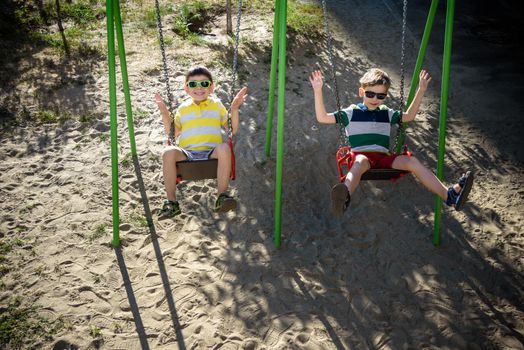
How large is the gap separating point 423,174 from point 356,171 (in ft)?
1.79

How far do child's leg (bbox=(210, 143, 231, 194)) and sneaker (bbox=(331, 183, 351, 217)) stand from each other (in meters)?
0.87

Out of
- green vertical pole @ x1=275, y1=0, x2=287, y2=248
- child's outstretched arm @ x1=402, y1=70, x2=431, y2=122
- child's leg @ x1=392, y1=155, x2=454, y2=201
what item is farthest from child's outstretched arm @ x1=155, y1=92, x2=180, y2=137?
child's outstretched arm @ x1=402, y1=70, x2=431, y2=122

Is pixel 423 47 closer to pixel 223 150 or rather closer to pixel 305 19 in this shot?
pixel 223 150

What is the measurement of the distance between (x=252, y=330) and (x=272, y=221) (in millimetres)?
1353

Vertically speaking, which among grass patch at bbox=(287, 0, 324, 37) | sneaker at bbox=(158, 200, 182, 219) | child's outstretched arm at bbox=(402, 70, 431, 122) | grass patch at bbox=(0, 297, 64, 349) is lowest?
grass patch at bbox=(0, 297, 64, 349)

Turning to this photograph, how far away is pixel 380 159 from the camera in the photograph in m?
3.78

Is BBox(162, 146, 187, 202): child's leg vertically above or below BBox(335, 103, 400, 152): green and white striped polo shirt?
below

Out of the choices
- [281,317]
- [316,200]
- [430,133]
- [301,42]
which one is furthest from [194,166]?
[301,42]

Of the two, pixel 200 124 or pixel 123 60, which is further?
pixel 123 60

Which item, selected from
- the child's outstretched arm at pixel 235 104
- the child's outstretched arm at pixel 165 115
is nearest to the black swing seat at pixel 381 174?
the child's outstretched arm at pixel 235 104

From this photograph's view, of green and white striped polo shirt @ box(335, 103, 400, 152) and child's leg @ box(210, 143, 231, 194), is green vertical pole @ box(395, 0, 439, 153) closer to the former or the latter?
green and white striped polo shirt @ box(335, 103, 400, 152)

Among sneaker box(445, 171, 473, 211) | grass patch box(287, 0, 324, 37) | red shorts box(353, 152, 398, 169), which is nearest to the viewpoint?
sneaker box(445, 171, 473, 211)

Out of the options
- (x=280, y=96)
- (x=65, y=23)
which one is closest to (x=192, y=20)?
(x=65, y=23)

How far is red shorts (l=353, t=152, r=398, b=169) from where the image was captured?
3.73 metres
